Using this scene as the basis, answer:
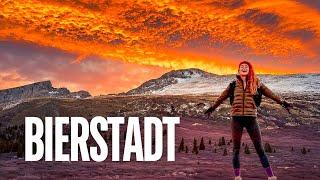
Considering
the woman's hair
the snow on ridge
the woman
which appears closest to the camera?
the woman

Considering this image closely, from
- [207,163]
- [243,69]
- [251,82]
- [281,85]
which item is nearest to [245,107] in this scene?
[251,82]

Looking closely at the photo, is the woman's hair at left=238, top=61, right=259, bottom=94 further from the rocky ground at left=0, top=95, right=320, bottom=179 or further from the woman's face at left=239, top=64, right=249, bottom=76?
the rocky ground at left=0, top=95, right=320, bottom=179

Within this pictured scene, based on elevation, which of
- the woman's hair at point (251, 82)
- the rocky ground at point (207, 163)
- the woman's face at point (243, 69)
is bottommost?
the rocky ground at point (207, 163)

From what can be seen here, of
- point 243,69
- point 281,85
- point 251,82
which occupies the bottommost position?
point 251,82

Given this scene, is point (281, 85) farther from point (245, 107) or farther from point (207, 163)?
point (245, 107)

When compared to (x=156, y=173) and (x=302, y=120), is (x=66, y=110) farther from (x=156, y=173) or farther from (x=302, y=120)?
(x=156, y=173)

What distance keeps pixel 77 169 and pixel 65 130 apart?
32.9 meters

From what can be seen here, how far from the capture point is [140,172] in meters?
23.1

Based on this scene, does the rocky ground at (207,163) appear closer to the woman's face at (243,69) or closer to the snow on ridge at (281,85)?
the woman's face at (243,69)

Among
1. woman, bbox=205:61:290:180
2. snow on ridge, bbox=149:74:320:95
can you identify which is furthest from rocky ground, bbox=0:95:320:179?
snow on ridge, bbox=149:74:320:95

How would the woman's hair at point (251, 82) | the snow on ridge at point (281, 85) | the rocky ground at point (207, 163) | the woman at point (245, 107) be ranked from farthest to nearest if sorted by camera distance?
1. the snow on ridge at point (281, 85)
2. the rocky ground at point (207, 163)
3. the woman's hair at point (251, 82)
4. the woman at point (245, 107)

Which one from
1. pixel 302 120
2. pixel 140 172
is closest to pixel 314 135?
pixel 302 120

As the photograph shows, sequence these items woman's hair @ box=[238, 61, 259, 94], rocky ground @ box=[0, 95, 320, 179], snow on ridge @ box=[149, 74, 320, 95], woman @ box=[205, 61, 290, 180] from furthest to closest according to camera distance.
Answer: snow on ridge @ box=[149, 74, 320, 95] < rocky ground @ box=[0, 95, 320, 179] < woman's hair @ box=[238, 61, 259, 94] < woman @ box=[205, 61, 290, 180]

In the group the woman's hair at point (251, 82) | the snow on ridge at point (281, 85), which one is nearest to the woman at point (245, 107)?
the woman's hair at point (251, 82)
